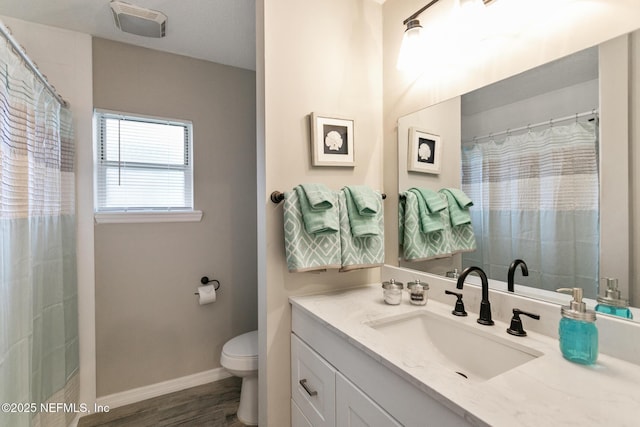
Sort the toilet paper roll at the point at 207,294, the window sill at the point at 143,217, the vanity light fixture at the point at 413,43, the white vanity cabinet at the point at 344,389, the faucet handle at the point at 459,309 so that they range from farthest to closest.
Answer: the toilet paper roll at the point at 207,294 → the window sill at the point at 143,217 → the vanity light fixture at the point at 413,43 → the faucet handle at the point at 459,309 → the white vanity cabinet at the point at 344,389

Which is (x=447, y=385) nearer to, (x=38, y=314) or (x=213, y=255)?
(x=38, y=314)

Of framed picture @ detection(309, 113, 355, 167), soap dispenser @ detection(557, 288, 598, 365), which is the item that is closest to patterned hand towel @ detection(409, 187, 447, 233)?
framed picture @ detection(309, 113, 355, 167)

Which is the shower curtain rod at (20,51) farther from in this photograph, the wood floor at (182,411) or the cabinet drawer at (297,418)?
the wood floor at (182,411)

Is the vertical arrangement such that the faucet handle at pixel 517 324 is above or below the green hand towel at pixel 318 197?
below

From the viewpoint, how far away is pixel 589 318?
724mm

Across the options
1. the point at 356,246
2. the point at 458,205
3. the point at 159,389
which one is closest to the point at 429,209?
the point at 458,205

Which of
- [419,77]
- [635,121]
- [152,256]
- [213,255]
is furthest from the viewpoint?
[213,255]

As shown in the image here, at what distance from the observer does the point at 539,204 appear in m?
0.99

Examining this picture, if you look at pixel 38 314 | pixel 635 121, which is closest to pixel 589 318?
pixel 635 121

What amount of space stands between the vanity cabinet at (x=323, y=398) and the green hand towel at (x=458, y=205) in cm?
80

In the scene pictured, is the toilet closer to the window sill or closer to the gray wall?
the gray wall

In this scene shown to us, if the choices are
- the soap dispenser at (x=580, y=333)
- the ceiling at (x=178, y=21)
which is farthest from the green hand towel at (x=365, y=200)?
the ceiling at (x=178, y=21)

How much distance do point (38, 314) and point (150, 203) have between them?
0.92 m

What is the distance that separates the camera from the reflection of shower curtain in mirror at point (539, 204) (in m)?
0.88
